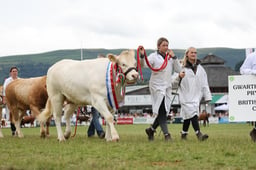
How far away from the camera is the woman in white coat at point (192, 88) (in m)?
A: 12.2

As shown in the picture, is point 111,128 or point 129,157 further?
point 111,128

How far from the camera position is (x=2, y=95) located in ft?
55.3

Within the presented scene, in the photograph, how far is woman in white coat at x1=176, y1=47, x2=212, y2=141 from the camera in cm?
1216

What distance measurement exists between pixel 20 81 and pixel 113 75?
16.4 feet

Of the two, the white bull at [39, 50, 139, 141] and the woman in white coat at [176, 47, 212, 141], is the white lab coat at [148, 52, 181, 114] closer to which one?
the woman in white coat at [176, 47, 212, 141]

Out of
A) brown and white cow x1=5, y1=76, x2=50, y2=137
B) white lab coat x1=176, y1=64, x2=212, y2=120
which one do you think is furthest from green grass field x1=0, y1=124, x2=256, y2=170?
brown and white cow x1=5, y1=76, x2=50, y2=137

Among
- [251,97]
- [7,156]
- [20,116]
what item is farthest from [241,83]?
[20,116]

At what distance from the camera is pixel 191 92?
12219 millimetres

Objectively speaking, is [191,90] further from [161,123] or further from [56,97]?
[56,97]

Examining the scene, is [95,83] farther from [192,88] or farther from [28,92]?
[28,92]

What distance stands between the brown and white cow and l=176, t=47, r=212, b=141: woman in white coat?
167 inches

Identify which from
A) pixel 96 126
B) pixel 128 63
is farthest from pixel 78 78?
pixel 96 126

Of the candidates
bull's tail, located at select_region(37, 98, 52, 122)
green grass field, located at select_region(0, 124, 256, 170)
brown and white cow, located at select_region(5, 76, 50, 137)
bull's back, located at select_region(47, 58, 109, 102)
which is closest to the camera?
green grass field, located at select_region(0, 124, 256, 170)

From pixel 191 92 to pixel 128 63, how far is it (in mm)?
1750
